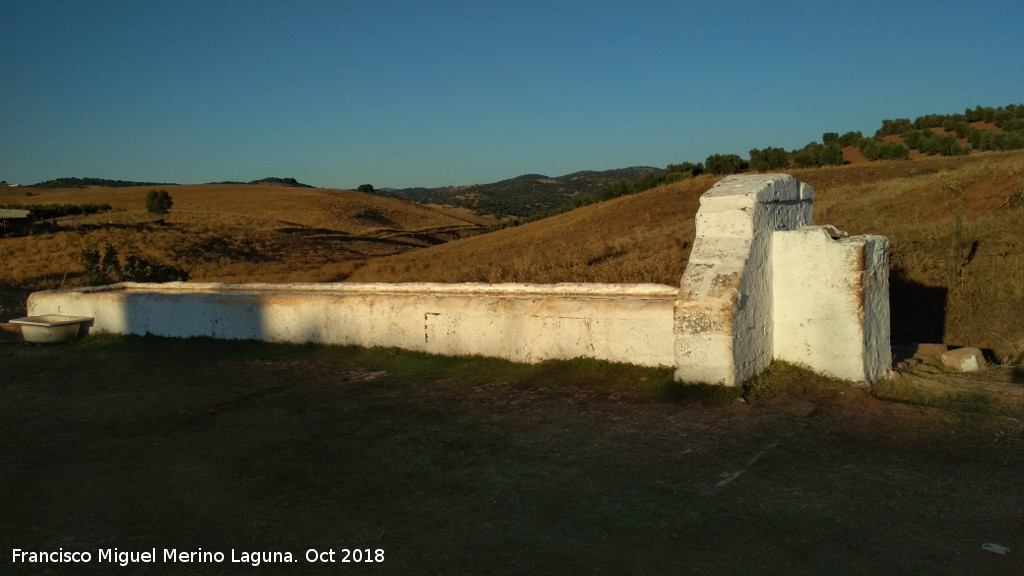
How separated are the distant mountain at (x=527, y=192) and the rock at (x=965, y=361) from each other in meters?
84.5

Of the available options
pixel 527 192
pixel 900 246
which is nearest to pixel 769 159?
pixel 900 246

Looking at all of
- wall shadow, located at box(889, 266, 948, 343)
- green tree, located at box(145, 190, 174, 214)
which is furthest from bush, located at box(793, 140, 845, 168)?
green tree, located at box(145, 190, 174, 214)

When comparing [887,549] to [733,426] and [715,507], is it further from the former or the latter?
[733,426]

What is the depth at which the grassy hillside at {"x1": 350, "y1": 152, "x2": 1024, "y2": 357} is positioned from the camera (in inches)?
384

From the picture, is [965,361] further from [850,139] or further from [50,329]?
[850,139]

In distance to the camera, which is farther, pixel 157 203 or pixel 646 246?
pixel 157 203

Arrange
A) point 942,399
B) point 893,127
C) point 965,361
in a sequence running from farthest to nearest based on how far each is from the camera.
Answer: point 893,127, point 965,361, point 942,399

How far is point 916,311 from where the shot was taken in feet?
33.4

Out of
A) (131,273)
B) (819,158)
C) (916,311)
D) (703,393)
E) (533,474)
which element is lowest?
(916,311)

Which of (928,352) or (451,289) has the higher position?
(451,289)

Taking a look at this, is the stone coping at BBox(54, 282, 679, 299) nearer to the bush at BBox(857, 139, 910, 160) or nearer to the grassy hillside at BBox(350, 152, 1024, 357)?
the grassy hillside at BBox(350, 152, 1024, 357)

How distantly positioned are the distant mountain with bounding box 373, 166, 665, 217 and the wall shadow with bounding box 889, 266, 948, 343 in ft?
263

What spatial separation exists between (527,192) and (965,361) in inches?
4805

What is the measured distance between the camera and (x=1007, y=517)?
3.27 m
